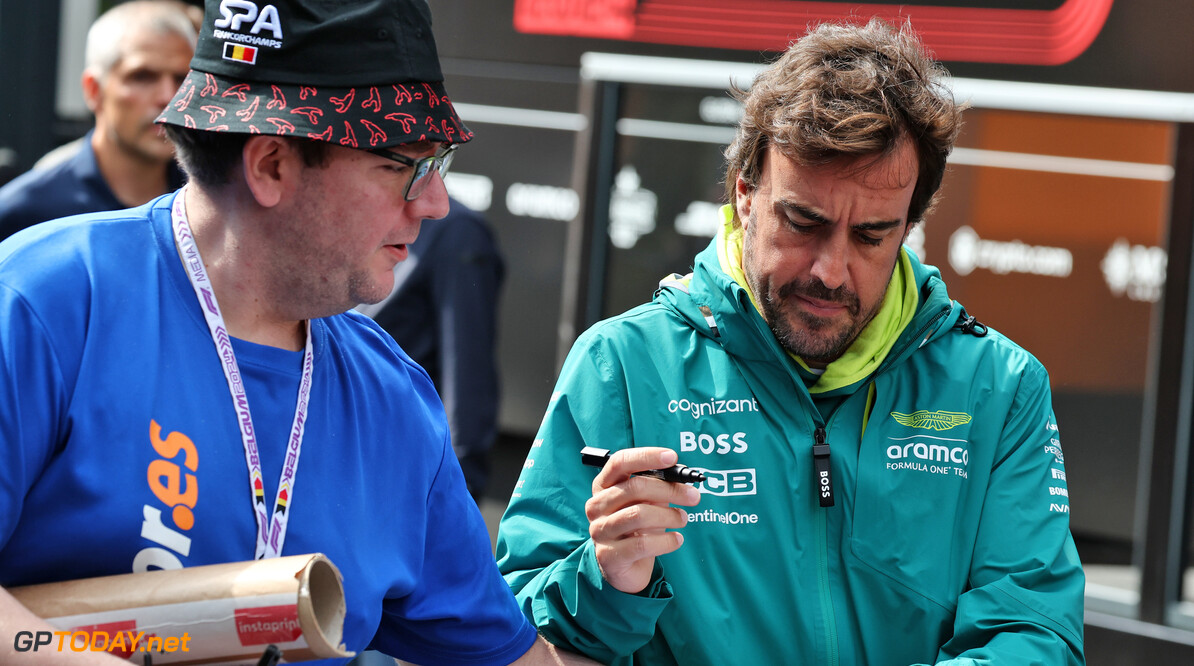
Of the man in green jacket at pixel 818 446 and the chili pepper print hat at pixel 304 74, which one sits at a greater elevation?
the chili pepper print hat at pixel 304 74

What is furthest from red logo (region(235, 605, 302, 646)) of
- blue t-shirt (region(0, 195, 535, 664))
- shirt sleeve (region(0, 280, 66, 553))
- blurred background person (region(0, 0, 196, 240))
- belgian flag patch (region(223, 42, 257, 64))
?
blurred background person (region(0, 0, 196, 240))

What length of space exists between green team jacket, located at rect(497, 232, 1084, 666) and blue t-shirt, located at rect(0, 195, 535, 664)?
0.78 feet

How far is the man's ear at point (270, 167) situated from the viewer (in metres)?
1.64

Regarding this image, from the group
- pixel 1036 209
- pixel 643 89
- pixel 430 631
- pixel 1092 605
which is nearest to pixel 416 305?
pixel 643 89

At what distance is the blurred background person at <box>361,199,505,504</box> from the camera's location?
3.89 metres

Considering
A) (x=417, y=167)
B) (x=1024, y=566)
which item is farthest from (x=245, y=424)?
(x=1024, y=566)

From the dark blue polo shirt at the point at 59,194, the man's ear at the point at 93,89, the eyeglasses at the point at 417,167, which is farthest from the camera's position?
the man's ear at the point at 93,89

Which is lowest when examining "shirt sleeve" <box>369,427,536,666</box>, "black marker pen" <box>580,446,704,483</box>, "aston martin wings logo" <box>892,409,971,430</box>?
"shirt sleeve" <box>369,427,536,666</box>

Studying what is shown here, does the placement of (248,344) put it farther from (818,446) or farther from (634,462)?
(818,446)

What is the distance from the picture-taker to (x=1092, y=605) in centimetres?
454

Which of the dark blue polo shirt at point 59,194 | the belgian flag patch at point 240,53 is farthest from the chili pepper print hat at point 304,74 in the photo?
the dark blue polo shirt at point 59,194

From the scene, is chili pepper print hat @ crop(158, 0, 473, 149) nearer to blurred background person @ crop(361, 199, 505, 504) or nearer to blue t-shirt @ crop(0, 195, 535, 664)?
blue t-shirt @ crop(0, 195, 535, 664)

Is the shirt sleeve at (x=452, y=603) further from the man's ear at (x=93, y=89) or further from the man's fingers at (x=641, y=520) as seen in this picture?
the man's ear at (x=93, y=89)

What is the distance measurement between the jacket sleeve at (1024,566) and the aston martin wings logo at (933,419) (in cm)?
9
